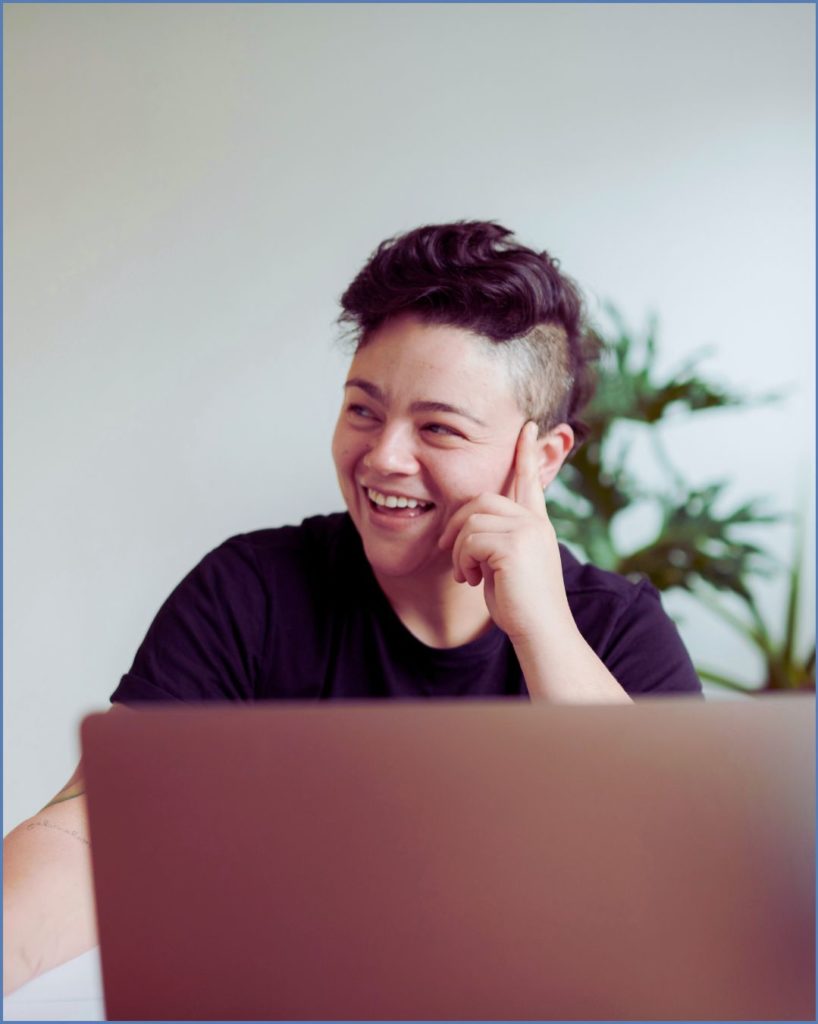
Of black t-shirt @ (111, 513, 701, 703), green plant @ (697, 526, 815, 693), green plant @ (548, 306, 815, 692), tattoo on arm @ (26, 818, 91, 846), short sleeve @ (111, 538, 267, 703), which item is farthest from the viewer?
green plant @ (697, 526, 815, 693)

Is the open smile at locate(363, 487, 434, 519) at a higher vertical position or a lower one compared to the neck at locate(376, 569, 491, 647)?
higher

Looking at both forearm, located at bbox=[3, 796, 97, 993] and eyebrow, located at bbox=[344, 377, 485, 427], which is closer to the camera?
forearm, located at bbox=[3, 796, 97, 993]

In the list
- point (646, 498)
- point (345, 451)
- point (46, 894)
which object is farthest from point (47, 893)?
point (646, 498)

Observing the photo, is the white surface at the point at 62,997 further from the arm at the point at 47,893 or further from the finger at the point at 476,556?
the finger at the point at 476,556

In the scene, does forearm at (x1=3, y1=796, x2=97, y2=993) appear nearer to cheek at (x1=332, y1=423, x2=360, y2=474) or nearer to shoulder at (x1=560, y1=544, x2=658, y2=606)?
cheek at (x1=332, y1=423, x2=360, y2=474)

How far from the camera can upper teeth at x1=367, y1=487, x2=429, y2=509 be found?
148 cm

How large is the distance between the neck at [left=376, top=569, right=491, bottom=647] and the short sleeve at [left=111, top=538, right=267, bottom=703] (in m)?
0.20

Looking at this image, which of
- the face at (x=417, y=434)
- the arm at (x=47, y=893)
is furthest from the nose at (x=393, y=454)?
the arm at (x=47, y=893)

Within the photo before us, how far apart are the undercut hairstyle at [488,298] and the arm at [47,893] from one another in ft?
2.49

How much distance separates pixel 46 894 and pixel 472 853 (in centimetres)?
49

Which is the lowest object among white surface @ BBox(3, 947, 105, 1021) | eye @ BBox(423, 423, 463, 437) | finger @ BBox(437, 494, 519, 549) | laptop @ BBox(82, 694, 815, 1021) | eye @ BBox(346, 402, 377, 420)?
white surface @ BBox(3, 947, 105, 1021)

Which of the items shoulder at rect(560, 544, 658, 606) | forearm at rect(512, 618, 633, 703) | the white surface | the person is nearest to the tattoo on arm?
the white surface

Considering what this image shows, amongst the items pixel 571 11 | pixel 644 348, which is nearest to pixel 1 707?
pixel 644 348

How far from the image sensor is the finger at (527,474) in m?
1.50
